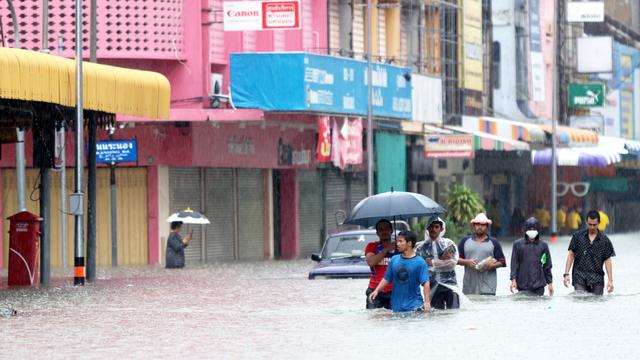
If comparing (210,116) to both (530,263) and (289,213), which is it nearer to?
(289,213)

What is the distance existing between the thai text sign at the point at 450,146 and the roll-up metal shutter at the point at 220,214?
9.88 m

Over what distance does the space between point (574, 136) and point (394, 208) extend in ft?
169

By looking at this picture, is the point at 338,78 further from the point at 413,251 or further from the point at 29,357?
the point at 29,357

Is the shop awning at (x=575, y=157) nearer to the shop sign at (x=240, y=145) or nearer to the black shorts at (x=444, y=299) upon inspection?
the shop sign at (x=240, y=145)

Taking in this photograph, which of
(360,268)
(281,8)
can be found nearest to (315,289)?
(360,268)

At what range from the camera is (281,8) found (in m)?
47.0

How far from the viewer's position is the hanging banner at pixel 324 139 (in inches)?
2040

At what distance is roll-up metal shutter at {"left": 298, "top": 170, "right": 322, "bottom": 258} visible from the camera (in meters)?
55.1

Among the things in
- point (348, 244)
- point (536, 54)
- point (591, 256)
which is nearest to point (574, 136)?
point (536, 54)

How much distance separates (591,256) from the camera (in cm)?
2459

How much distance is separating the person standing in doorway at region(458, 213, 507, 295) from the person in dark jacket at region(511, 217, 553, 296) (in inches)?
23.8

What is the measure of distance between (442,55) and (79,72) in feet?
109

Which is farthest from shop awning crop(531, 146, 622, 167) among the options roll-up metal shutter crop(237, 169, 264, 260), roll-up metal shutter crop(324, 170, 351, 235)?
roll-up metal shutter crop(237, 169, 264, 260)

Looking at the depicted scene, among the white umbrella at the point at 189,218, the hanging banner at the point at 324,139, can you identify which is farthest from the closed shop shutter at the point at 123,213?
the hanging banner at the point at 324,139
